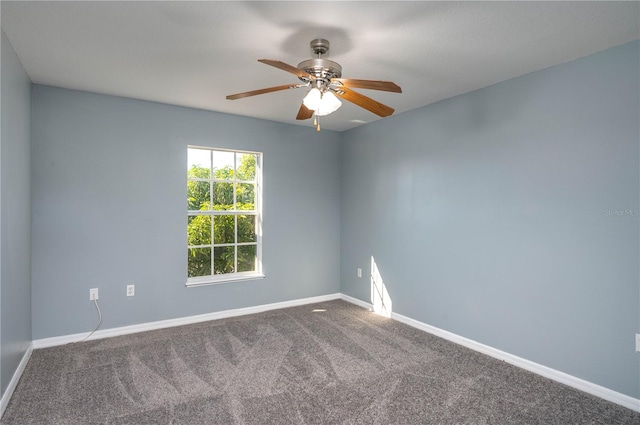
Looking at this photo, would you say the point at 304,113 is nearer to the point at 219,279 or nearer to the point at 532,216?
the point at 532,216

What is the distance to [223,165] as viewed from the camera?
13.7 ft

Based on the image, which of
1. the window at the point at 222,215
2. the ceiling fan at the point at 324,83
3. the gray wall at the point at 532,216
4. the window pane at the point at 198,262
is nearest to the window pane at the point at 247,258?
the window at the point at 222,215

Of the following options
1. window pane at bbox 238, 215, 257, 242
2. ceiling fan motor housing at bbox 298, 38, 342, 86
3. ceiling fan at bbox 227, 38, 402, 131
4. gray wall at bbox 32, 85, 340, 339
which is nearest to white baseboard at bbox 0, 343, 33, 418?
gray wall at bbox 32, 85, 340, 339

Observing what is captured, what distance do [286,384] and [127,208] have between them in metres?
2.35

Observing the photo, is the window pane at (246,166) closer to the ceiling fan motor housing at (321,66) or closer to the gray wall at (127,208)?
the gray wall at (127,208)

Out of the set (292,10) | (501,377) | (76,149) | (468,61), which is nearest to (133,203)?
(76,149)

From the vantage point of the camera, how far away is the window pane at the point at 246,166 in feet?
14.1

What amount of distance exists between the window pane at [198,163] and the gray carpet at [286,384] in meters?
1.72

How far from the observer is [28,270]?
117 inches

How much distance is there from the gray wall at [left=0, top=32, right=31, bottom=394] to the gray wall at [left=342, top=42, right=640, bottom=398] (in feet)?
11.2

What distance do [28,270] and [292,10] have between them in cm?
301

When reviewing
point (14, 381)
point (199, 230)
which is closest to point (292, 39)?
point (199, 230)

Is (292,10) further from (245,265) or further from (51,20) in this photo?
(245,265)

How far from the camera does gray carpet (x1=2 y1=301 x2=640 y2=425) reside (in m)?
2.16
